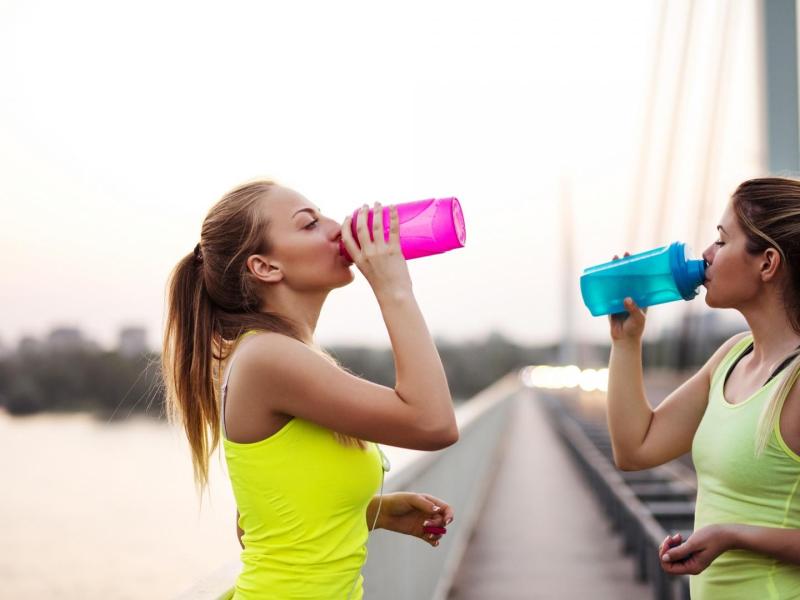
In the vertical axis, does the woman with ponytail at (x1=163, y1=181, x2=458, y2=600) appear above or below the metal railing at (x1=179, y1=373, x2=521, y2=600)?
above

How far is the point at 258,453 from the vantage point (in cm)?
167

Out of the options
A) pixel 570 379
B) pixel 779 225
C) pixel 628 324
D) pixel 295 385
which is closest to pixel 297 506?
pixel 295 385

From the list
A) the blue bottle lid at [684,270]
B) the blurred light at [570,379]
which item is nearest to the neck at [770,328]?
the blue bottle lid at [684,270]

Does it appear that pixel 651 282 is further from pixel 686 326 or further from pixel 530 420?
pixel 530 420

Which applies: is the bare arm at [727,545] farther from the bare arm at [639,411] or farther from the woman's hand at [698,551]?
the bare arm at [639,411]

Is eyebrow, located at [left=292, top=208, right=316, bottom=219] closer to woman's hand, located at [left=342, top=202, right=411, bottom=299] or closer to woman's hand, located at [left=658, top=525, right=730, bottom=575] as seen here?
woman's hand, located at [left=342, top=202, right=411, bottom=299]

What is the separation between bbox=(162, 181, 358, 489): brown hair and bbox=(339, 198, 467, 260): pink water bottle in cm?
19

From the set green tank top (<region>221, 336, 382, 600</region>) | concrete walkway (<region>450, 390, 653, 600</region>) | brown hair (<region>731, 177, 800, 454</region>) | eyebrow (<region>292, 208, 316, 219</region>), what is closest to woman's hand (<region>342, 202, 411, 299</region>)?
eyebrow (<region>292, 208, 316, 219</region>)

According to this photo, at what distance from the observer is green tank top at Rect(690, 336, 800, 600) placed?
1802 millimetres

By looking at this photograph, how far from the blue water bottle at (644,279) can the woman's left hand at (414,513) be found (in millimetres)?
634

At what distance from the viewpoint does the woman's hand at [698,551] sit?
1.79m

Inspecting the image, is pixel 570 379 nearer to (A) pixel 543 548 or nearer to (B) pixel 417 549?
(A) pixel 543 548

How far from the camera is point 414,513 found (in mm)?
2029

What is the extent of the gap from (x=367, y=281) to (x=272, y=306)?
0.73 ft
